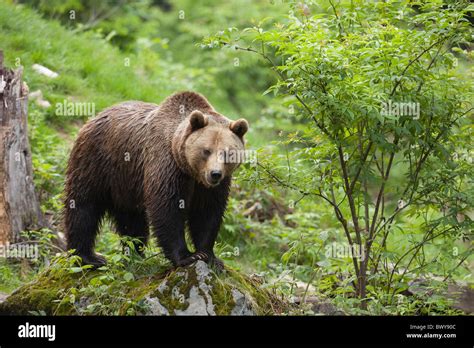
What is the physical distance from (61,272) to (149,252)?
1034 millimetres

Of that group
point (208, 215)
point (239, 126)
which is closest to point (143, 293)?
point (208, 215)

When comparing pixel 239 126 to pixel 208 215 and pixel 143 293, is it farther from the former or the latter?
pixel 143 293

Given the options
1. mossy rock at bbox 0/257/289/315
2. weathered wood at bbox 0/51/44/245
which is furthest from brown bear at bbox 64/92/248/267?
weathered wood at bbox 0/51/44/245

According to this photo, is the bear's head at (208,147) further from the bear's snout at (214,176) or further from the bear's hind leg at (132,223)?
the bear's hind leg at (132,223)

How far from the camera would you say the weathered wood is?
9.38m

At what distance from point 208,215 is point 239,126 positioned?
93 cm

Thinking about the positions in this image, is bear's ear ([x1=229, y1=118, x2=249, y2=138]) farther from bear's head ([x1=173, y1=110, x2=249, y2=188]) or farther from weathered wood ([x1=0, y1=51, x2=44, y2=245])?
weathered wood ([x1=0, y1=51, x2=44, y2=245])

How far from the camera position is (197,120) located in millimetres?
7125

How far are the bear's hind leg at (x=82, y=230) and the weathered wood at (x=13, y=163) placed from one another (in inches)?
62.5

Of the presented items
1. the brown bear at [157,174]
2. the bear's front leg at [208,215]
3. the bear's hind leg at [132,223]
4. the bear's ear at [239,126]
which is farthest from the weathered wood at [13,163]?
the bear's ear at [239,126]

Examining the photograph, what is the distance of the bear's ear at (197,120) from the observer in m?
7.07
